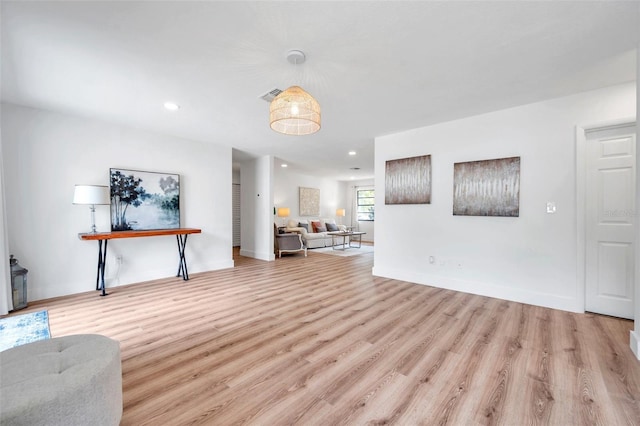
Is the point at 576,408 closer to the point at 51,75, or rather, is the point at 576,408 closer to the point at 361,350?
the point at 361,350

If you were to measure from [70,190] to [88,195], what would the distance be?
1.87ft

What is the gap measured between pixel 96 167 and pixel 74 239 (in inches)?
42.2

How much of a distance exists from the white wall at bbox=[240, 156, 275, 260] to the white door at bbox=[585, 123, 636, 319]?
5274 mm

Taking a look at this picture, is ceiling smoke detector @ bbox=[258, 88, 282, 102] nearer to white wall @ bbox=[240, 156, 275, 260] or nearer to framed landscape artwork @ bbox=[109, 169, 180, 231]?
framed landscape artwork @ bbox=[109, 169, 180, 231]

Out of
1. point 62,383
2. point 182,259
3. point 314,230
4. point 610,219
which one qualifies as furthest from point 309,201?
point 62,383

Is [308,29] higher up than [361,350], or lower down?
higher up

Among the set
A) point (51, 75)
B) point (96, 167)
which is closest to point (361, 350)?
point (51, 75)

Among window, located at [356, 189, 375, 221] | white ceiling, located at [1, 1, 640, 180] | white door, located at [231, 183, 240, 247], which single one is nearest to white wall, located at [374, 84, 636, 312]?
white ceiling, located at [1, 1, 640, 180]

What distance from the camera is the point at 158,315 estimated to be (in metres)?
2.84

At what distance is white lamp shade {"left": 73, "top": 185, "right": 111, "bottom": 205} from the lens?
10.8 feet

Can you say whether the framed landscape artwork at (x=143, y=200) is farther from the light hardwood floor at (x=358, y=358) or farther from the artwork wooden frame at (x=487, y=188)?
the artwork wooden frame at (x=487, y=188)

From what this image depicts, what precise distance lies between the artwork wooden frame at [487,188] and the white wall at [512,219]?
0.25ft

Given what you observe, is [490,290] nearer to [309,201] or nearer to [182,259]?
[182,259]

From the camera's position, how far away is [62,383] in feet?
3.36
